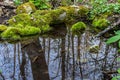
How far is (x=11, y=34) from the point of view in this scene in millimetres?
9914

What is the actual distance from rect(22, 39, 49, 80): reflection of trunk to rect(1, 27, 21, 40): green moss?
683 mm

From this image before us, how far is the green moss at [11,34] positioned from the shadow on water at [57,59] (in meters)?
0.50

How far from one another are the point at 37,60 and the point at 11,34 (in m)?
2.32

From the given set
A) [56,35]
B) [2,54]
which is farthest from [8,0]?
[2,54]

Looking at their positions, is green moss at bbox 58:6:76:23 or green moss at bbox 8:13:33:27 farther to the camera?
green moss at bbox 58:6:76:23

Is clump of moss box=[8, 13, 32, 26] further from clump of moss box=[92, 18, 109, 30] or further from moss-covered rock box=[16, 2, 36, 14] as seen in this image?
clump of moss box=[92, 18, 109, 30]

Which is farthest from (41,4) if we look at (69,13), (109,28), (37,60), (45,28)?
(37,60)

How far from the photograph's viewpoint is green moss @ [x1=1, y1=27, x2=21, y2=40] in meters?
9.86

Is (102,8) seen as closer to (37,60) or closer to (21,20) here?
(21,20)

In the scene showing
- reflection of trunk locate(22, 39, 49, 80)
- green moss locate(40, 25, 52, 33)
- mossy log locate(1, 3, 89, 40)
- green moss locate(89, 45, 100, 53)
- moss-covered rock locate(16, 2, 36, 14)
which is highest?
moss-covered rock locate(16, 2, 36, 14)

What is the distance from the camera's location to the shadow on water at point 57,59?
6.88m

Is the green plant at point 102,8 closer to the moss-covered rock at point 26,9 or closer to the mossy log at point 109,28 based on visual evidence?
the mossy log at point 109,28

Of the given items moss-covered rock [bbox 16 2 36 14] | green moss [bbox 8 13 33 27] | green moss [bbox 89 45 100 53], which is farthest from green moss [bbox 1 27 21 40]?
green moss [bbox 89 45 100 53]

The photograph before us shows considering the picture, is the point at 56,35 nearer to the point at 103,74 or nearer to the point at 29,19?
the point at 29,19
